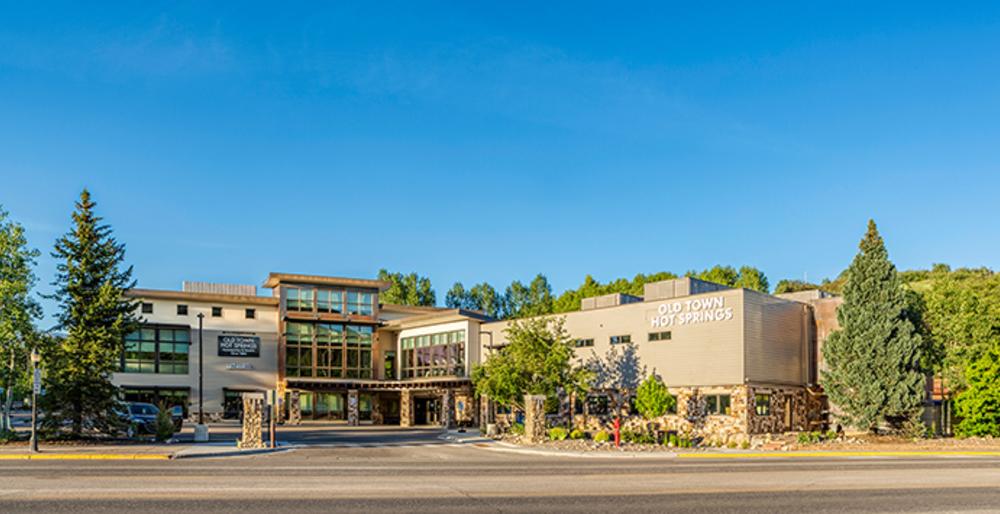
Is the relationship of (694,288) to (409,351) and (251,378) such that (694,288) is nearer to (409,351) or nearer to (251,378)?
(409,351)

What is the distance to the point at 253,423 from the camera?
121 feet

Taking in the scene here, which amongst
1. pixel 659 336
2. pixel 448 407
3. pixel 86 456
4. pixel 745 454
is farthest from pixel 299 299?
pixel 745 454

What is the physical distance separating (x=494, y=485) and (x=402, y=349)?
52608 millimetres

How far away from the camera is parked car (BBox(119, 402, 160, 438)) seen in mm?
40094

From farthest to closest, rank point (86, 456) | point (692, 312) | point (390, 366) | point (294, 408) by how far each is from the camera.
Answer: point (390, 366)
point (294, 408)
point (692, 312)
point (86, 456)

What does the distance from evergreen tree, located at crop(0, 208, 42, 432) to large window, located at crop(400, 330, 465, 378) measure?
30.3 m

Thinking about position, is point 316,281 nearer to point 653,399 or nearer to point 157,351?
point 157,351

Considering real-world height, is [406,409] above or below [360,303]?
below

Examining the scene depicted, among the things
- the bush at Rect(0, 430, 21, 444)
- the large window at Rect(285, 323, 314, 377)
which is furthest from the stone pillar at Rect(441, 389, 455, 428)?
the bush at Rect(0, 430, 21, 444)

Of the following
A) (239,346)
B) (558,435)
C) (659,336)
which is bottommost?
(558,435)

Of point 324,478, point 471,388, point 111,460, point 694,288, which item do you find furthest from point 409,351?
point 324,478

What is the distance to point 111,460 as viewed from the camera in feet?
94.3

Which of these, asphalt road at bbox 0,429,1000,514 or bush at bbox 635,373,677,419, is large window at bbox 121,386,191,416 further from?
asphalt road at bbox 0,429,1000,514

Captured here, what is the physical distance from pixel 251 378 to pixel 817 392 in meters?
42.3
